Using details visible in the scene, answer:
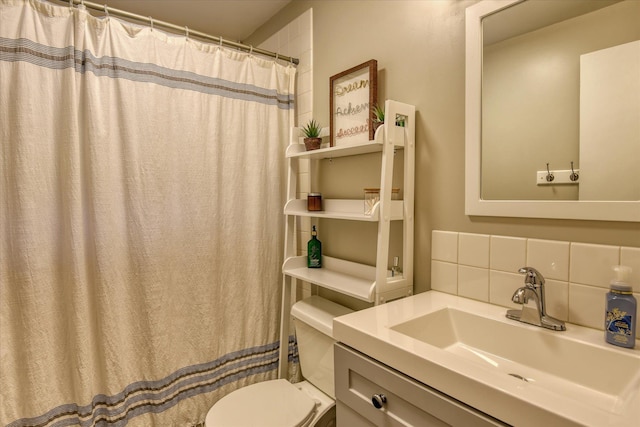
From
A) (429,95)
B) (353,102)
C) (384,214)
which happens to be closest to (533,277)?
(384,214)

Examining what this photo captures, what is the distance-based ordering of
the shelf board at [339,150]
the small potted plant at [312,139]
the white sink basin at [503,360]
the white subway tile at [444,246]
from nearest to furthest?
the white sink basin at [503,360], the white subway tile at [444,246], the shelf board at [339,150], the small potted plant at [312,139]

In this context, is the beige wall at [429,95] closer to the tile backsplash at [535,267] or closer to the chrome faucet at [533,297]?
the tile backsplash at [535,267]

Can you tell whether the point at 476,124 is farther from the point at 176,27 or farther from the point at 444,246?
the point at 176,27

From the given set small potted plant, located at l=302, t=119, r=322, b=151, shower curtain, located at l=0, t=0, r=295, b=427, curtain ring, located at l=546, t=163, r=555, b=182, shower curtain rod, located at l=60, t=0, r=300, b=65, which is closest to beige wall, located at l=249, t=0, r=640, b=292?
curtain ring, located at l=546, t=163, r=555, b=182

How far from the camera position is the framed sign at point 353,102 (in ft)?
4.71

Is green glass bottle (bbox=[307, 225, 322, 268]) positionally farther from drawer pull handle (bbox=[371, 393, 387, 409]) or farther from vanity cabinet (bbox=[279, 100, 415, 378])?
drawer pull handle (bbox=[371, 393, 387, 409])

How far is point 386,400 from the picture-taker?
33.0 inches

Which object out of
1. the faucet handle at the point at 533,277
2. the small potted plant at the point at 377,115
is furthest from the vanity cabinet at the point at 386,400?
the small potted plant at the point at 377,115

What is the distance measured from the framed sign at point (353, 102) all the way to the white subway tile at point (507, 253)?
2.08 ft

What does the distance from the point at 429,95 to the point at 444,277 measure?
0.69m

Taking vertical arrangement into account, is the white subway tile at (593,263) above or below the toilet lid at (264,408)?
above

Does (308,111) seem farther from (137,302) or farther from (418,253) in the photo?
(137,302)

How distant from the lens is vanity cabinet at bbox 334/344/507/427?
0.70 metres

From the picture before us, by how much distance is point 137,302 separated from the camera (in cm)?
153
